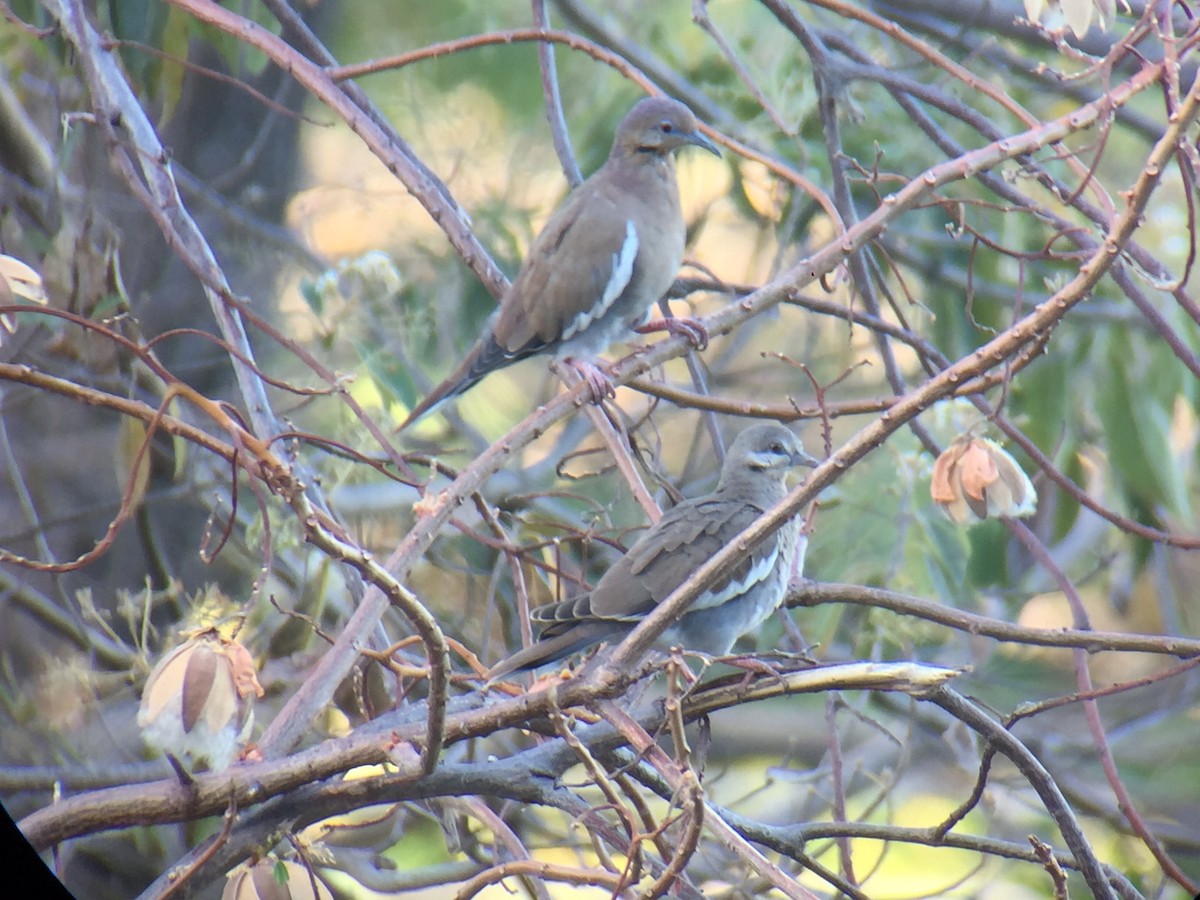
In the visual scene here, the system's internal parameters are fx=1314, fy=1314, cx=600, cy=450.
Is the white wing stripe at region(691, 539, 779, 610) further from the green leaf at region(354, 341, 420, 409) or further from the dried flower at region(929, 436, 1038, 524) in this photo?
the green leaf at region(354, 341, 420, 409)

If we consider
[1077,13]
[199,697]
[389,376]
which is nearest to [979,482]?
[1077,13]

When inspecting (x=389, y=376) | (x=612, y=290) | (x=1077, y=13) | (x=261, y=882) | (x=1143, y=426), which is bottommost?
(x=261, y=882)

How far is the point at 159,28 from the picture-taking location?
2.63 m

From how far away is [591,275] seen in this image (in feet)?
8.14

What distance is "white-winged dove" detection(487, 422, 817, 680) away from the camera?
1863mm

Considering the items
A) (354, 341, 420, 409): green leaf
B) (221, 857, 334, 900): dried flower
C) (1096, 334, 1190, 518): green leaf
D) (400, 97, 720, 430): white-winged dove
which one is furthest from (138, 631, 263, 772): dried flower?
(1096, 334, 1190, 518): green leaf

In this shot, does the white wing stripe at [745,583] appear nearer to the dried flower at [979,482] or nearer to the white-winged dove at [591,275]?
the dried flower at [979,482]

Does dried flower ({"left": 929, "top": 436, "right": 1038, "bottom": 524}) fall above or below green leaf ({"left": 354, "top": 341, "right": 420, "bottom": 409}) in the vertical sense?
above

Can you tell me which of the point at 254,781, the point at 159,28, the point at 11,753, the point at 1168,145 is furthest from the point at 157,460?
the point at 1168,145

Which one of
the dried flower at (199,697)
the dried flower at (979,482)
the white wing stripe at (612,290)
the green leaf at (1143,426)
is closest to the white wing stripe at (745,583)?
the dried flower at (979,482)

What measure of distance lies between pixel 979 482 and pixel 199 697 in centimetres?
97

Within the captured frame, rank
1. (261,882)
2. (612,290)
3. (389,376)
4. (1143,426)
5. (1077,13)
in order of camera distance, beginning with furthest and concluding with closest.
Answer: (1143,426)
(389,376)
(612,290)
(1077,13)
(261,882)

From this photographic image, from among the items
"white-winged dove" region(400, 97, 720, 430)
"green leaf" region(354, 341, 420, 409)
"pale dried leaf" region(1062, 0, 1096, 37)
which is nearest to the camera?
"pale dried leaf" region(1062, 0, 1096, 37)

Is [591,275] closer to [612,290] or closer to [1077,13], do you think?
[612,290]
